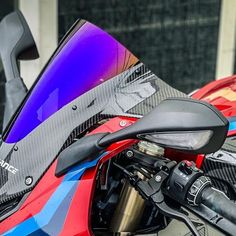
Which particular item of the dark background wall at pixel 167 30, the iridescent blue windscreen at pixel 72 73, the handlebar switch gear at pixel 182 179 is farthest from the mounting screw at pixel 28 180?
the dark background wall at pixel 167 30

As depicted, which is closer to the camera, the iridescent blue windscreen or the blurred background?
the iridescent blue windscreen

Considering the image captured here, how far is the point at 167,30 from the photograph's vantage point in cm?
768

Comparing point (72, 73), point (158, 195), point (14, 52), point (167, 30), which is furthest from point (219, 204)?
point (167, 30)

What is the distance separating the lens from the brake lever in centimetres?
226

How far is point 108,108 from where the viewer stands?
243 centimetres

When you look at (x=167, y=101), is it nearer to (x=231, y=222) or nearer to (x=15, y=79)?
(x=231, y=222)

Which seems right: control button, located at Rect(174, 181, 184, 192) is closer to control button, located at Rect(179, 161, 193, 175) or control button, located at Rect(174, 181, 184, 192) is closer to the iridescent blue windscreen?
control button, located at Rect(179, 161, 193, 175)

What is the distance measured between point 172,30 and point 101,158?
5527mm

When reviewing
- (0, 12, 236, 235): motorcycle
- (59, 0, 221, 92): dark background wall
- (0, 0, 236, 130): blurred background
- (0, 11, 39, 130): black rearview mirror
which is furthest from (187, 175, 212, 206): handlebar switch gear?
(59, 0, 221, 92): dark background wall

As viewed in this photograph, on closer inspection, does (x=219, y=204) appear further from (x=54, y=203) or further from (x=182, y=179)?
(x=54, y=203)

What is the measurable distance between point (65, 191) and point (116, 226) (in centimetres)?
24

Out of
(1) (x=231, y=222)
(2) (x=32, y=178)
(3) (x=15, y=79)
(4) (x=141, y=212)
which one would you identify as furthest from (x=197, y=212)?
(3) (x=15, y=79)

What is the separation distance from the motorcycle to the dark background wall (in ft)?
14.5

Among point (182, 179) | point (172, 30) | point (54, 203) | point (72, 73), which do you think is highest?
point (72, 73)
